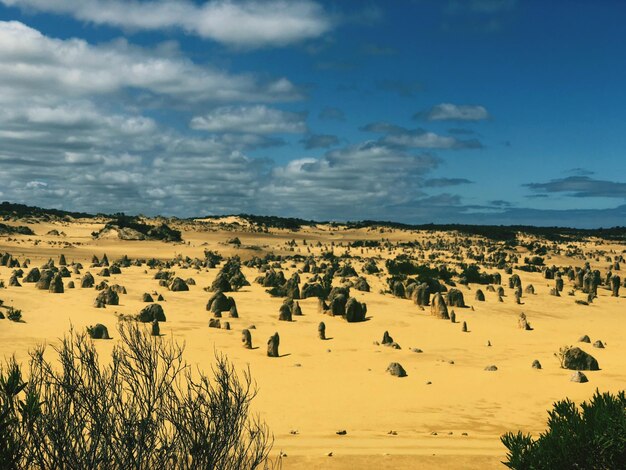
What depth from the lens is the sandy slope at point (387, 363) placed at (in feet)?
41.9

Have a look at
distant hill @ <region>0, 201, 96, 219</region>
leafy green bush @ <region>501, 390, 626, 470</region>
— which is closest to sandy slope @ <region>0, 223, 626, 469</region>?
leafy green bush @ <region>501, 390, 626, 470</region>

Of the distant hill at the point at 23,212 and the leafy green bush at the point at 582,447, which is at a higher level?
the distant hill at the point at 23,212

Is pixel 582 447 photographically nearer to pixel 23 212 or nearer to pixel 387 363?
pixel 387 363

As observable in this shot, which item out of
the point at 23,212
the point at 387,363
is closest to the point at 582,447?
the point at 387,363

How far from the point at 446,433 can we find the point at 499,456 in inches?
66.4

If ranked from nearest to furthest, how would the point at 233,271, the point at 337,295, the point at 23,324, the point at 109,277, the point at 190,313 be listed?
the point at 23,324
the point at 190,313
the point at 337,295
the point at 109,277
the point at 233,271

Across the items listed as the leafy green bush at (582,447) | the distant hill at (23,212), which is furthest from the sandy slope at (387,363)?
the distant hill at (23,212)

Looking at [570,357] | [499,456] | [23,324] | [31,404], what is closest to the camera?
[31,404]

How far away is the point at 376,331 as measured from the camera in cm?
2545

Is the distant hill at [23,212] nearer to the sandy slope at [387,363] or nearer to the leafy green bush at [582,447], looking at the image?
the sandy slope at [387,363]

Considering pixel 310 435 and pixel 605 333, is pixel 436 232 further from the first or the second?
pixel 310 435

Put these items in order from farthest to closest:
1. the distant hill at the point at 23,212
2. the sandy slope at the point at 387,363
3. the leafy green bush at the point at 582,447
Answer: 1. the distant hill at the point at 23,212
2. the sandy slope at the point at 387,363
3. the leafy green bush at the point at 582,447

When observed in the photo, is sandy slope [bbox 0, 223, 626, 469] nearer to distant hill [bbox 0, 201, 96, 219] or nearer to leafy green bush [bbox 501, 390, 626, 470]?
leafy green bush [bbox 501, 390, 626, 470]

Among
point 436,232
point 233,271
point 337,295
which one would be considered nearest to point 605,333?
point 337,295
